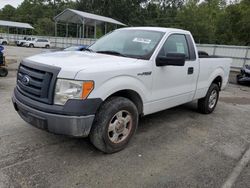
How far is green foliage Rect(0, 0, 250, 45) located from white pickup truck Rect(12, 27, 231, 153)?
61.5 ft

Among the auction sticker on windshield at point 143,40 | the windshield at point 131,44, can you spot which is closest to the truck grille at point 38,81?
the windshield at point 131,44

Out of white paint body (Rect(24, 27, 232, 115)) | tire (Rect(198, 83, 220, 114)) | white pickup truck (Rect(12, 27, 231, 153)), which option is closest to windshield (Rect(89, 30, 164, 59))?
white pickup truck (Rect(12, 27, 231, 153))

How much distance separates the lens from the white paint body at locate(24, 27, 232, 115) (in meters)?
3.16

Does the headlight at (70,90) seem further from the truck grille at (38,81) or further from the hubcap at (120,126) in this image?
the hubcap at (120,126)

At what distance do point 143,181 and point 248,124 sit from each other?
3.60 metres

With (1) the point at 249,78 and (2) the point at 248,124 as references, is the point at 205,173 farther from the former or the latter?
(1) the point at 249,78

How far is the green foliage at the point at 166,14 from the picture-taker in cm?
2227

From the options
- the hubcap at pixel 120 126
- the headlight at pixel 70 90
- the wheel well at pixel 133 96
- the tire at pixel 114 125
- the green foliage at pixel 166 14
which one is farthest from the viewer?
the green foliage at pixel 166 14

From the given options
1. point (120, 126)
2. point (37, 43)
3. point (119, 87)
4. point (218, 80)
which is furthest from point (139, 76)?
point (37, 43)

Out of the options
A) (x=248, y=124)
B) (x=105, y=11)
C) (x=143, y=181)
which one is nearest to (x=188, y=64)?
(x=248, y=124)

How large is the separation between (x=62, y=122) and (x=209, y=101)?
4091 millimetres

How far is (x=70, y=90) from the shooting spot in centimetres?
303

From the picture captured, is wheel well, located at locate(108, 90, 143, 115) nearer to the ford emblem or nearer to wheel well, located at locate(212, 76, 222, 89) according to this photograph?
the ford emblem

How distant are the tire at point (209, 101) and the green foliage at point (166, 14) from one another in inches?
662
